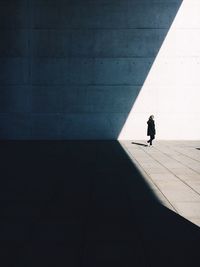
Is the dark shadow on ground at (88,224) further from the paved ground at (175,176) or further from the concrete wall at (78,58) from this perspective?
the concrete wall at (78,58)

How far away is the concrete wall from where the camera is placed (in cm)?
1895

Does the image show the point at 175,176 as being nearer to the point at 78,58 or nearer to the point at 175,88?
the point at 175,88

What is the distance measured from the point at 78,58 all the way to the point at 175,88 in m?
5.92

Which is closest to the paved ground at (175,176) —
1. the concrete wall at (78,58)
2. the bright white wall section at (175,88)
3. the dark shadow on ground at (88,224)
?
the dark shadow on ground at (88,224)

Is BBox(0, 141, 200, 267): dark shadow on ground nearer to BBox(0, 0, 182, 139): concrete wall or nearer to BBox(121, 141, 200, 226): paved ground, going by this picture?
BBox(121, 141, 200, 226): paved ground

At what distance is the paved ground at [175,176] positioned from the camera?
620cm

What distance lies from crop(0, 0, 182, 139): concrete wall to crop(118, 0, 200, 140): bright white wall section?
467 millimetres

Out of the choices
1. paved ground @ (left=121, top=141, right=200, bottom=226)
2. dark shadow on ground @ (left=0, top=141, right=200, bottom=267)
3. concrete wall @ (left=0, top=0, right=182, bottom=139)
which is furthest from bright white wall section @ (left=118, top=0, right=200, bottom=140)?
dark shadow on ground @ (left=0, top=141, right=200, bottom=267)

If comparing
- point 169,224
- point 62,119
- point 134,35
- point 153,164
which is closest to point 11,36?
point 62,119

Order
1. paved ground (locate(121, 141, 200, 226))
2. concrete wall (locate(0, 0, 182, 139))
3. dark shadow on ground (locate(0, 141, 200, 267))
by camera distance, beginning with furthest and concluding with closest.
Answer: concrete wall (locate(0, 0, 182, 139)) → paved ground (locate(121, 141, 200, 226)) → dark shadow on ground (locate(0, 141, 200, 267))

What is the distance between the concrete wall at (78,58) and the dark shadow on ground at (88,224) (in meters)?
10.3

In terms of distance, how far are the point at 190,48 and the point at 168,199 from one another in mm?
14419

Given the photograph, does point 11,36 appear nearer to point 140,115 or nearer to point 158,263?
point 140,115

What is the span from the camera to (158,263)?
3.89 m
